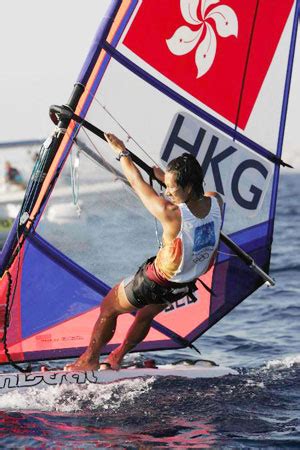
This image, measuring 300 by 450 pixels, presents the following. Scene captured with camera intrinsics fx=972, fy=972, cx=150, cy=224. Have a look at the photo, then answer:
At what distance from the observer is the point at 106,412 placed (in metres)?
6.91

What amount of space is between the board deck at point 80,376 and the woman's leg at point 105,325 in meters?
0.09

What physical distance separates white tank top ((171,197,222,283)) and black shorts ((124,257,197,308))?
0.14 m

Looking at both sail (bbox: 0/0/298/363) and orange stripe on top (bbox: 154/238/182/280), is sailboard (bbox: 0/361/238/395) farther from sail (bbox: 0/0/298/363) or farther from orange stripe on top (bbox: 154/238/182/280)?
orange stripe on top (bbox: 154/238/182/280)

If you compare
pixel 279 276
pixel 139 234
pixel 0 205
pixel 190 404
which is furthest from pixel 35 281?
pixel 0 205

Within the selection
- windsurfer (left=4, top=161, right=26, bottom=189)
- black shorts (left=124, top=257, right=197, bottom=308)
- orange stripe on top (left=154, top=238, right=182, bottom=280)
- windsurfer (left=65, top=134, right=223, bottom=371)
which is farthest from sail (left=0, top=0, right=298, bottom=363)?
windsurfer (left=4, top=161, right=26, bottom=189)

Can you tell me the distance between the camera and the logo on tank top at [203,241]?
6.51 metres

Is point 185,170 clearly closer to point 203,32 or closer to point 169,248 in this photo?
point 169,248

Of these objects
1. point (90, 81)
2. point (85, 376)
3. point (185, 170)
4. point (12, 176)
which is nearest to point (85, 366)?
point (85, 376)

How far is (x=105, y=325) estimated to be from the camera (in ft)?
23.4

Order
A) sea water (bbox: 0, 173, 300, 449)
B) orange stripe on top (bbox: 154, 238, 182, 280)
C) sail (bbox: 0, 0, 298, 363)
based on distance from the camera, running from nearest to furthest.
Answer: sea water (bbox: 0, 173, 300, 449) < orange stripe on top (bbox: 154, 238, 182, 280) < sail (bbox: 0, 0, 298, 363)

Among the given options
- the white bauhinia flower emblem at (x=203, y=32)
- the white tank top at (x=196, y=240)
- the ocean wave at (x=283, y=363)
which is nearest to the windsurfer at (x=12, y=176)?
the ocean wave at (x=283, y=363)

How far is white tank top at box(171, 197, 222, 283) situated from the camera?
642cm

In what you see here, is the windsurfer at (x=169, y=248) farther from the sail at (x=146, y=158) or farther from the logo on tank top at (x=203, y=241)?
the sail at (x=146, y=158)

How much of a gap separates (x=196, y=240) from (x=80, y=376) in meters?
1.55
